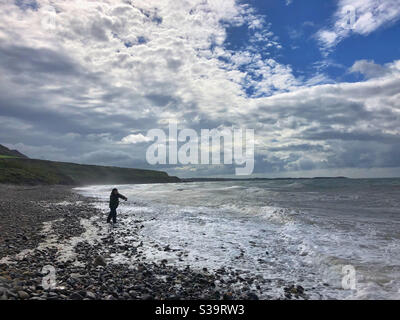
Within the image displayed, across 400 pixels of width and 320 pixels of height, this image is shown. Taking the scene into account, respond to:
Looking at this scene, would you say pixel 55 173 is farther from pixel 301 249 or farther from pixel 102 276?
pixel 301 249

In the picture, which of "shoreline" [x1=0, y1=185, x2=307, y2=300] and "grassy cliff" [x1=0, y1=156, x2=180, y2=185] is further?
"grassy cliff" [x1=0, y1=156, x2=180, y2=185]

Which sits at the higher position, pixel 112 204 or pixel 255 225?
pixel 112 204

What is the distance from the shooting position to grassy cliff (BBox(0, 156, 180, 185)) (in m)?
80.4

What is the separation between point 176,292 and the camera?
708 cm

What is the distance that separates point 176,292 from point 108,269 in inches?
116

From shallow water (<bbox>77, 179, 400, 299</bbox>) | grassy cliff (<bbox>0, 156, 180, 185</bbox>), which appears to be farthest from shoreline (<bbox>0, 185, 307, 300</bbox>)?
grassy cliff (<bbox>0, 156, 180, 185</bbox>)
